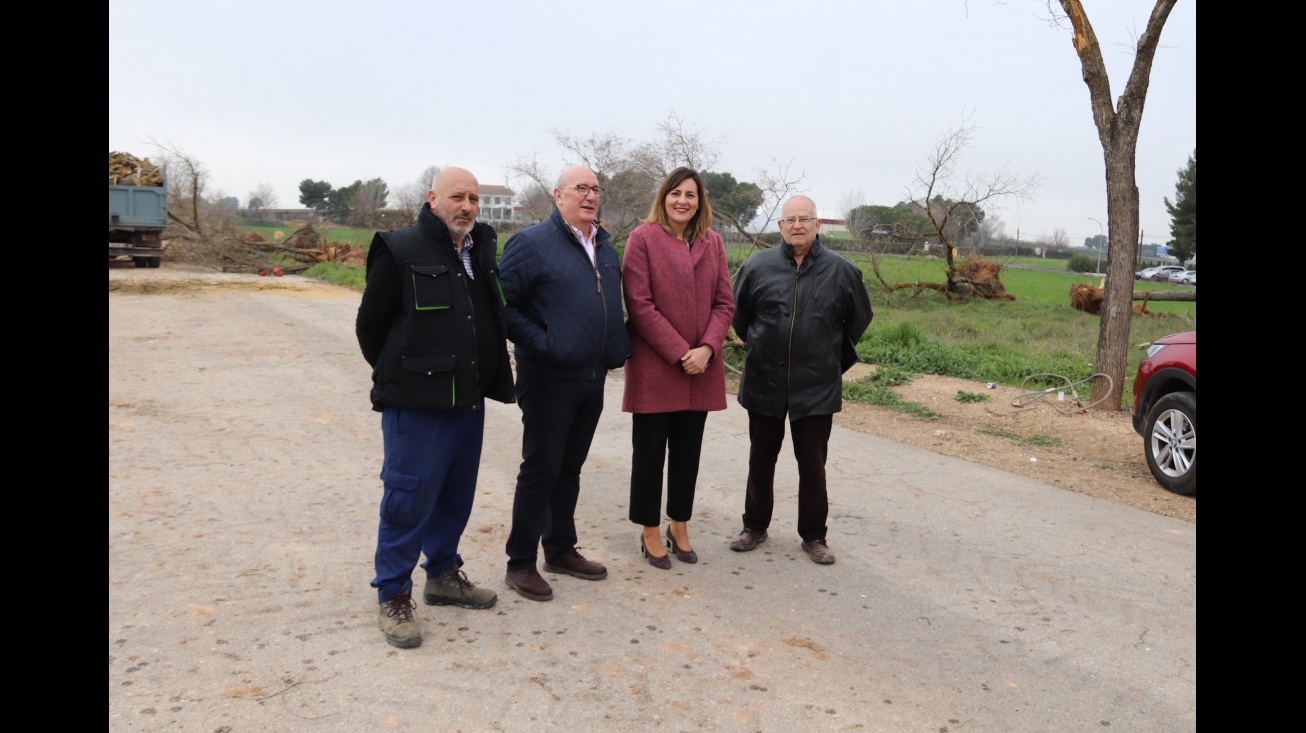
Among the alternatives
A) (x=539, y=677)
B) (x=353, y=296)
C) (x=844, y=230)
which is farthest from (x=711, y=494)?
(x=844, y=230)

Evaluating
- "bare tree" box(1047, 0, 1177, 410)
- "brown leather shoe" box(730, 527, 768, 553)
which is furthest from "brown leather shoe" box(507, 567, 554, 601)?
"bare tree" box(1047, 0, 1177, 410)

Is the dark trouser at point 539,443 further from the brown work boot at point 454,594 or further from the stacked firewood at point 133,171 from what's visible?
the stacked firewood at point 133,171

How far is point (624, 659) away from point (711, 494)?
9.18ft

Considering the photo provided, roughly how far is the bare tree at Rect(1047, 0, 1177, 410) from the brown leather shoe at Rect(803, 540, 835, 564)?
660 cm

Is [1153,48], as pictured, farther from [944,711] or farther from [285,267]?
[285,267]

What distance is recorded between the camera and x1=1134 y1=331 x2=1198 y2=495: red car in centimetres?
695

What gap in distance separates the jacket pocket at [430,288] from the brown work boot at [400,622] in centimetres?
117

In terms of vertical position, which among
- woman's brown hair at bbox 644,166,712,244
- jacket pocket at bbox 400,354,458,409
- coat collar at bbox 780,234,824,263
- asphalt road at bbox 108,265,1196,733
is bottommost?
asphalt road at bbox 108,265,1196,733

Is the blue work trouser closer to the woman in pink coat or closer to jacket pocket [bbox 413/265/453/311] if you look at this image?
jacket pocket [bbox 413/265/453/311]

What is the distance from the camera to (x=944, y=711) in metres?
3.45

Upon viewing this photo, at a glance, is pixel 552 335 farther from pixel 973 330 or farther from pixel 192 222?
pixel 192 222

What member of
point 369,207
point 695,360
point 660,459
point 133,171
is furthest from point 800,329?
point 369,207

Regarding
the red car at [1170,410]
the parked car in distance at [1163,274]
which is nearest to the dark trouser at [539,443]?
the red car at [1170,410]

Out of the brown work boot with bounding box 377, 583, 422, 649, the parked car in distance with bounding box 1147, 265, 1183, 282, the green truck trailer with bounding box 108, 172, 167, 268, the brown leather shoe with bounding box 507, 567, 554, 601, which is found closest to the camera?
the brown work boot with bounding box 377, 583, 422, 649
